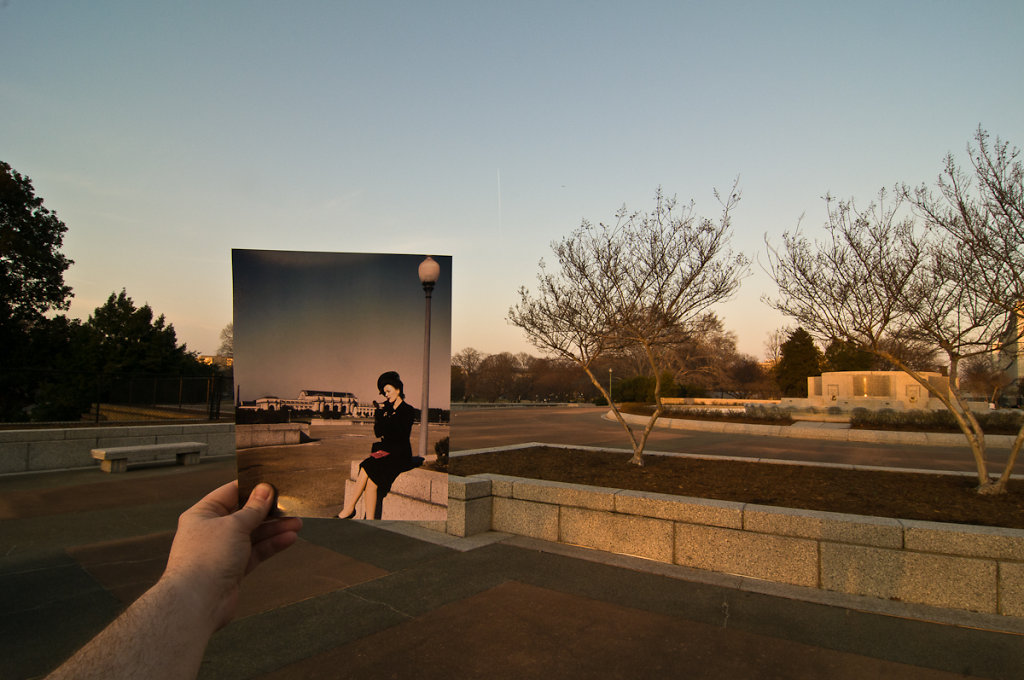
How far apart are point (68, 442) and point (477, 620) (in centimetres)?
1211

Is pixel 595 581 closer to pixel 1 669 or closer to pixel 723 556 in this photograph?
pixel 723 556

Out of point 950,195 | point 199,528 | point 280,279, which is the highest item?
point 950,195

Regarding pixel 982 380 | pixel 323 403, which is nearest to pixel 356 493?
pixel 323 403

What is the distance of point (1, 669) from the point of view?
3.79 m

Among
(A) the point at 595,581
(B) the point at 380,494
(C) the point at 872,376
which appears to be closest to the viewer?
(B) the point at 380,494

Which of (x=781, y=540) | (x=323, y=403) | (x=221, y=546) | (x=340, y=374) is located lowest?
(x=781, y=540)

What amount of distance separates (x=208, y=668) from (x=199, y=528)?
367 centimetres

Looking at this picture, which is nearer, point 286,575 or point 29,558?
point 286,575

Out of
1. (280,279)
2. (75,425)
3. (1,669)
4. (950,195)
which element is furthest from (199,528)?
(75,425)

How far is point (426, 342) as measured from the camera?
120 inches

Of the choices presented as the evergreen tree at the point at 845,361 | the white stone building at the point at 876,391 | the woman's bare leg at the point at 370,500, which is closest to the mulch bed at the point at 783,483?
the woman's bare leg at the point at 370,500

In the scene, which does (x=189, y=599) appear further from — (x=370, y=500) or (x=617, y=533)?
(x=617, y=533)

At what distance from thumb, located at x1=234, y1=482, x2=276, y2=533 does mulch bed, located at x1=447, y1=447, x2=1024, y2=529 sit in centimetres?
622

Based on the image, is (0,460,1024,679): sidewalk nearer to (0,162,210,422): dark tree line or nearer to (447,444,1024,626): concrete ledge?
(447,444,1024,626): concrete ledge
